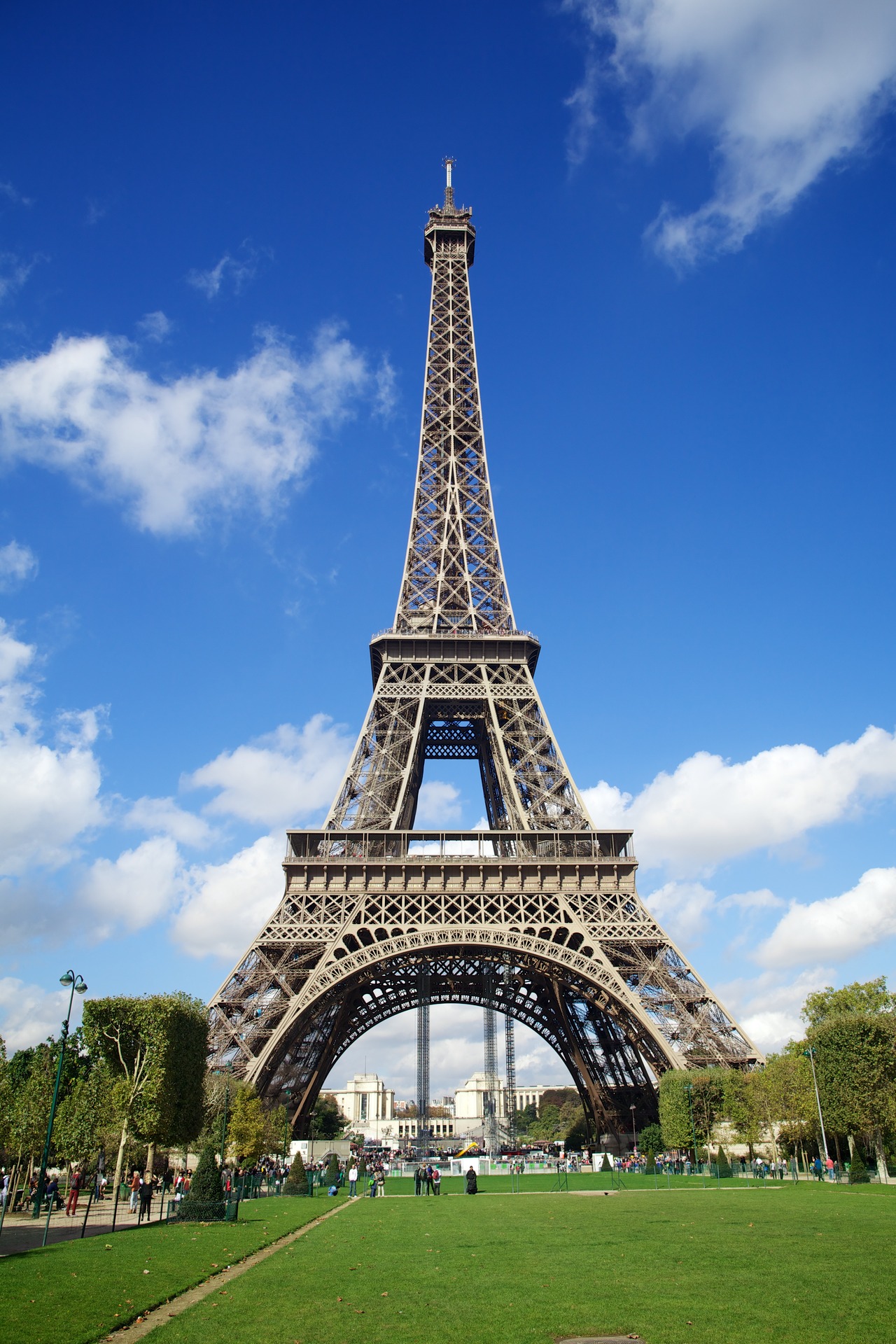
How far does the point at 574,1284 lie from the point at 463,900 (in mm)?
32534

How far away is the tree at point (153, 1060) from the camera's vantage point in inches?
1336

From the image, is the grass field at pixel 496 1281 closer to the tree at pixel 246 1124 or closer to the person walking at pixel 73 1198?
the person walking at pixel 73 1198

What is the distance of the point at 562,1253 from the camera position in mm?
17641

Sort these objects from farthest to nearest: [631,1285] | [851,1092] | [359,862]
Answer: [359,862] < [851,1092] < [631,1285]

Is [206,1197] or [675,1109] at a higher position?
[675,1109]

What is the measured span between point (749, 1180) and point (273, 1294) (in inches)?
1337

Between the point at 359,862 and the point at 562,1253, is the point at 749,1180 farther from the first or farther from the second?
the point at 562,1253

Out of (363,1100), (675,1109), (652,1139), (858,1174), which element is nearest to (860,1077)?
(858,1174)

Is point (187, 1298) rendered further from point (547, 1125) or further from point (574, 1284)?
point (547, 1125)

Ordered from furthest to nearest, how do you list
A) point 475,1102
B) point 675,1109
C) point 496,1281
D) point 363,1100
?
1. point 363,1100
2. point 475,1102
3. point 675,1109
4. point 496,1281

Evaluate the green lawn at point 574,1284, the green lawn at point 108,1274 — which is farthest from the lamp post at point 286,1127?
the green lawn at point 574,1284

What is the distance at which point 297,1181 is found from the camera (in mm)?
40156

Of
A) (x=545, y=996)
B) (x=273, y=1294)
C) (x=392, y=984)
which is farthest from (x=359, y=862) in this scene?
(x=273, y=1294)

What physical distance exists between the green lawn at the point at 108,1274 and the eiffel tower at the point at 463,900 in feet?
58.4
